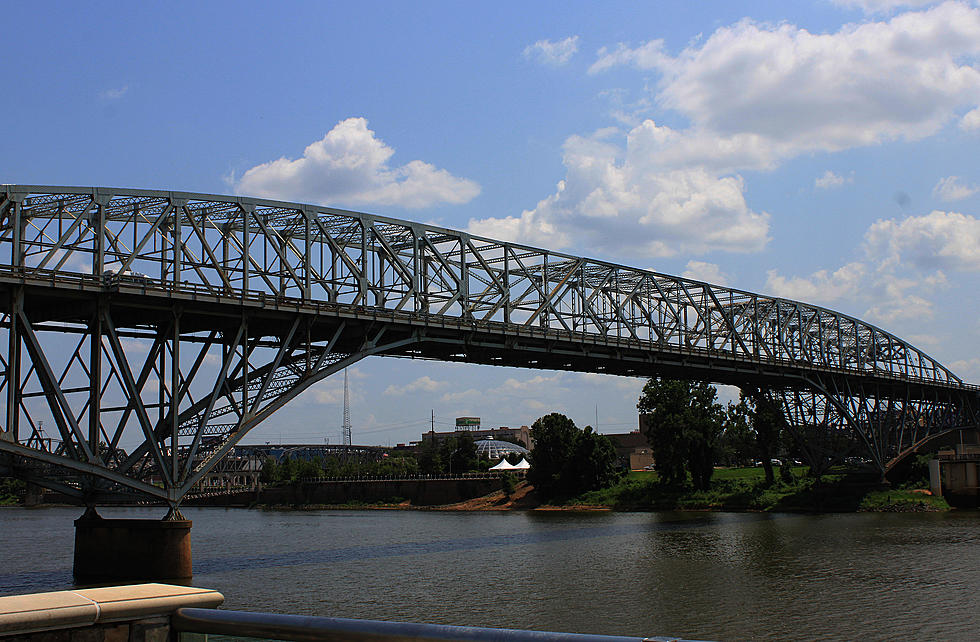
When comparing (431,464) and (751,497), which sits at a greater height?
(431,464)

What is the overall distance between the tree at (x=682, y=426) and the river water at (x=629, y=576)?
2550 centimetres

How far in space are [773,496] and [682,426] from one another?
11763 mm

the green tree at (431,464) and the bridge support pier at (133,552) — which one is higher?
the green tree at (431,464)

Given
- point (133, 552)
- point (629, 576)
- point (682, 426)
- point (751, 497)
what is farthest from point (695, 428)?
point (133, 552)

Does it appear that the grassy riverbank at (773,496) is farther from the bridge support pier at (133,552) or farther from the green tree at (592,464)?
the bridge support pier at (133,552)

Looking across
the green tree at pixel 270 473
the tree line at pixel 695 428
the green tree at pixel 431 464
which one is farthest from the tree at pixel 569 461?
the green tree at pixel 270 473

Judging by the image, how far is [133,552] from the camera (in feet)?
133

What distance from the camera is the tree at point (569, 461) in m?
112

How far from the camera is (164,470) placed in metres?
42.5

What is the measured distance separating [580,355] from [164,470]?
103ft

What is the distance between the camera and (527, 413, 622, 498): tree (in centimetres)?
11181

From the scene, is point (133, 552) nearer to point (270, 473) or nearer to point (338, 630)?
point (338, 630)

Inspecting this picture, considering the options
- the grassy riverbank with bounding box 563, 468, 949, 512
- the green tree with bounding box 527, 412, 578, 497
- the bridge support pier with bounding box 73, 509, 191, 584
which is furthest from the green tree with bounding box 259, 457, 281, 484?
the bridge support pier with bounding box 73, 509, 191, 584

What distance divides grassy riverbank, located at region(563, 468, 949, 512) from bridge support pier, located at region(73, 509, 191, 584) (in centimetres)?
A: 6410
